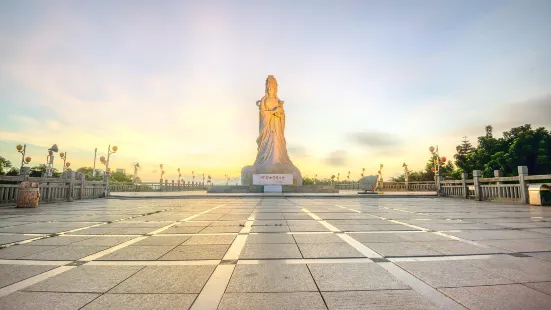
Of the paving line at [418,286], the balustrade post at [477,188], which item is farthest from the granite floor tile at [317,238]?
the balustrade post at [477,188]

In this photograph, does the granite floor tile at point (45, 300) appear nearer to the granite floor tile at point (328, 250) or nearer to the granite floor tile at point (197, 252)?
the granite floor tile at point (197, 252)

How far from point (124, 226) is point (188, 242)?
3.02 meters

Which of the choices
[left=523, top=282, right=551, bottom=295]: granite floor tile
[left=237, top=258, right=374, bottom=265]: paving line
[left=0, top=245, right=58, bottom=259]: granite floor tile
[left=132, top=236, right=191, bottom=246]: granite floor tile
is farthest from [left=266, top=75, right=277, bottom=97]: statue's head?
[left=523, top=282, right=551, bottom=295]: granite floor tile

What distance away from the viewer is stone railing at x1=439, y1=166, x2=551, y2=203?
15023 millimetres

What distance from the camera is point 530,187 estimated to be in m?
14.5

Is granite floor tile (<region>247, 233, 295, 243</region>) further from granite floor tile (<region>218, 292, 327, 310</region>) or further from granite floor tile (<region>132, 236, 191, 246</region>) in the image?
granite floor tile (<region>218, 292, 327, 310</region>)

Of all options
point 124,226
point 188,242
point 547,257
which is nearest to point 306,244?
point 188,242

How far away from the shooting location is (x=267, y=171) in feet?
108

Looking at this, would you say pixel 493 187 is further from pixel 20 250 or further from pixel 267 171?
pixel 20 250

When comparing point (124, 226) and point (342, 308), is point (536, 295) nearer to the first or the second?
point (342, 308)

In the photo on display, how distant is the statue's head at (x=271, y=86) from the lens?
36031 mm

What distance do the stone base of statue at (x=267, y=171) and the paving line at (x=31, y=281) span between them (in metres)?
29.0

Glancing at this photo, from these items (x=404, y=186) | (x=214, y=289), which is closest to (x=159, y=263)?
(x=214, y=289)

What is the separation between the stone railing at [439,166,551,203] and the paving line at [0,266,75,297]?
A: 1879cm
